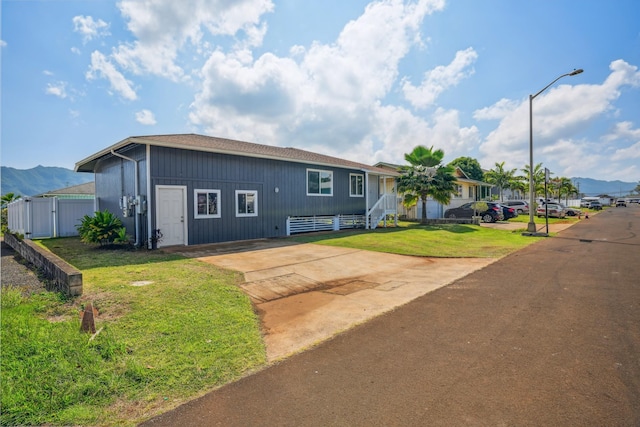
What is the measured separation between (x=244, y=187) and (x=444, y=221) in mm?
14582

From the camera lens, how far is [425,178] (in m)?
21.7

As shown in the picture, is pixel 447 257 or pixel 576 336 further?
pixel 447 257

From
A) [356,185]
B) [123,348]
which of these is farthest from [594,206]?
[123,348]

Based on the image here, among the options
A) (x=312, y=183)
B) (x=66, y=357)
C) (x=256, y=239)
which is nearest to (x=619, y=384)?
(x=66, y=357)

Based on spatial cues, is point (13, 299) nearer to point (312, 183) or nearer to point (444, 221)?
point (312, 183)

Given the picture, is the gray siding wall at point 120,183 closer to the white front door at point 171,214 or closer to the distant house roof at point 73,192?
the white front door at point 171,214

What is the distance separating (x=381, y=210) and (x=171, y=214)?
12558mm

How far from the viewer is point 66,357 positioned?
3.51m

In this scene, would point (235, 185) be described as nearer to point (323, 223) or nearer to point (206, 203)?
point (206, 203)

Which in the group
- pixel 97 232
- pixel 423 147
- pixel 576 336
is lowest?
pixel 576 336

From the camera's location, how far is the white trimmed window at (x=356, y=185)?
20.1 m

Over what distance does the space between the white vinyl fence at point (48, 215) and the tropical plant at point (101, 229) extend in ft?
19.1

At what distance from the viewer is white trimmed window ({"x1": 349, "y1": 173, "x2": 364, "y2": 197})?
65.9 feet

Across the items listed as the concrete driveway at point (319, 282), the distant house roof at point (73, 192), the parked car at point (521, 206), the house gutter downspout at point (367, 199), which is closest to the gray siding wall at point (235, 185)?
the concrete driveway at point (319, 282)
